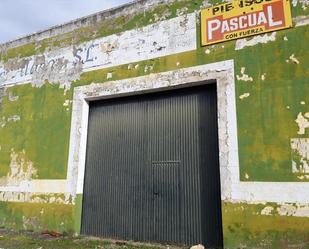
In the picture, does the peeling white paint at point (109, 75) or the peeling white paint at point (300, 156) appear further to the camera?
the peeling white paint at point (109, 75)

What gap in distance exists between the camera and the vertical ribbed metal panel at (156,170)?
672 centimetres

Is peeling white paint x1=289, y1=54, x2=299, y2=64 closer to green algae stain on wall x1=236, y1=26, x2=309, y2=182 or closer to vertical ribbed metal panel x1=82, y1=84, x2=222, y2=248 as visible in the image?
green algae stain on wall x1=236, y1=26, x2=309, y2=182

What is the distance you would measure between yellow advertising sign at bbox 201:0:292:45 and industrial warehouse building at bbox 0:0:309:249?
0.8 inches

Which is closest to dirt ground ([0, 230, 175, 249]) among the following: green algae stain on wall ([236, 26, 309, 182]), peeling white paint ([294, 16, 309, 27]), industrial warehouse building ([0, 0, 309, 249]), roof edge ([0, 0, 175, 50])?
industrial warehouse building ([0, 0, 309, 249])

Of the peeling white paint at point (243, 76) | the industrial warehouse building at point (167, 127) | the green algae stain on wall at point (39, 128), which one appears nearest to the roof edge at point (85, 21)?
the industrial warehouse building at point (167, 127)

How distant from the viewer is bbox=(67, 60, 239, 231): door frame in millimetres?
6367

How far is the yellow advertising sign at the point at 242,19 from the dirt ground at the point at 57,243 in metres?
4.52

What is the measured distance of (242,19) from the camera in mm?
6785

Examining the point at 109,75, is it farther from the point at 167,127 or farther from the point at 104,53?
the point at 167,127

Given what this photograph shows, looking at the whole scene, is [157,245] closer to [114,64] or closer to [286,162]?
[286,162]

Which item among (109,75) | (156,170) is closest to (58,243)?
(156,170)

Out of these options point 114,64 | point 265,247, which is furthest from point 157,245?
point 114,64

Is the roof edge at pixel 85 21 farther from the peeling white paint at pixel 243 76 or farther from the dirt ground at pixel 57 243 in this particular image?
the dirt ground at pixel 57 243

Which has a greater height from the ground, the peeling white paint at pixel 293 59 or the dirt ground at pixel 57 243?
the peeling white paint at pixel 293 59
